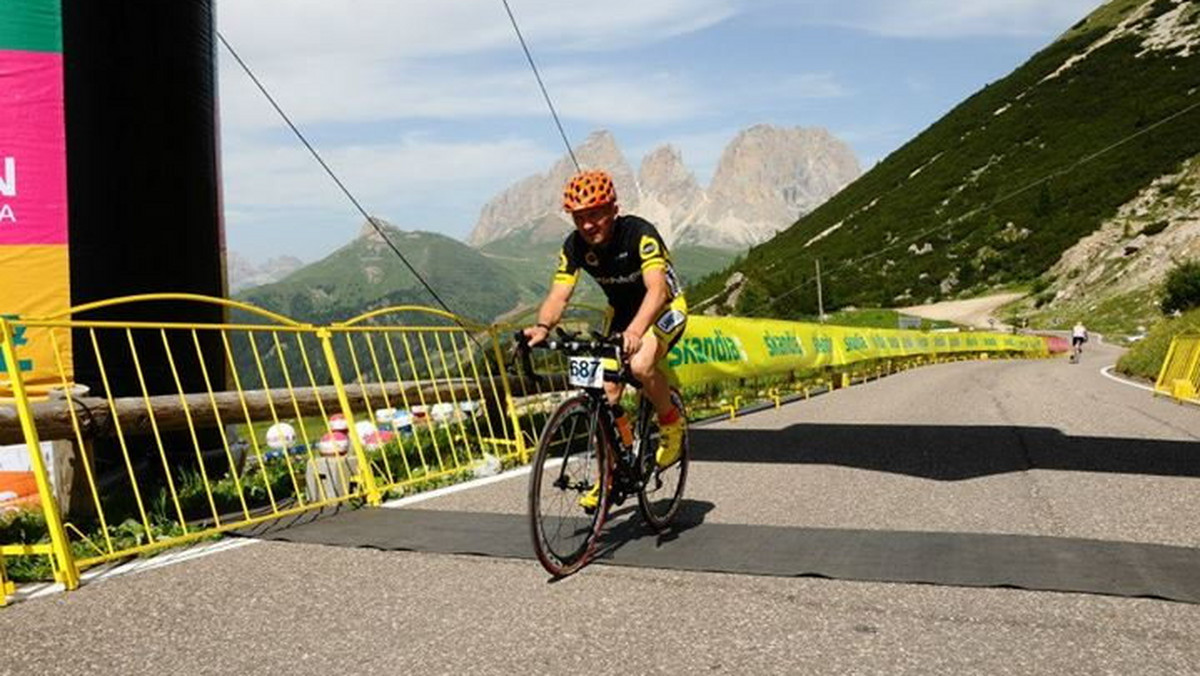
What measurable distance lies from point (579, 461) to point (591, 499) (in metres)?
0.23

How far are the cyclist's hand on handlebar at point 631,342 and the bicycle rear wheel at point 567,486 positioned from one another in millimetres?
389

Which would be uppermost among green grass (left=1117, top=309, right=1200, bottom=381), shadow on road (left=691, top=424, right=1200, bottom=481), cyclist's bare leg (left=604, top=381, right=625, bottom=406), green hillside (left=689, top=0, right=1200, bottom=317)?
green hillside (left=689, top=0, right=1200, bottom=317)

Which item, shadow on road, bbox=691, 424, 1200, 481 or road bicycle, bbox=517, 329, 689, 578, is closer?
road bicycle, bbox=517, 329, 689, 578

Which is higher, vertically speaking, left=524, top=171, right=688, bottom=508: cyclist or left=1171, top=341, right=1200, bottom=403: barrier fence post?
left=524, top=171, right=688, bottom=508: cyclist

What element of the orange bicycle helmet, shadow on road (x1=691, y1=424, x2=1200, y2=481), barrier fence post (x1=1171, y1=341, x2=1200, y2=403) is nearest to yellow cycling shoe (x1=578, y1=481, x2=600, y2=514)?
the orange bicycle helmet

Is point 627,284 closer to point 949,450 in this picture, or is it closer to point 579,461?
point 579,461

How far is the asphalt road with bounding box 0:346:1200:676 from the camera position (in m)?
3.33

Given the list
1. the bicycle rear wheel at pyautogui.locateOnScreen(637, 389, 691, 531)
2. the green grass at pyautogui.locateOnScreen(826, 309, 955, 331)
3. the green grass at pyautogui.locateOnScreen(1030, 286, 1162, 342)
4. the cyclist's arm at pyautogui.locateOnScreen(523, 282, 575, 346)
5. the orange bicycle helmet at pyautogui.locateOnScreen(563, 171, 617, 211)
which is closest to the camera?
the cyclist's arm at pyautogui.locateOnScreen(523, 282, 575, 346)

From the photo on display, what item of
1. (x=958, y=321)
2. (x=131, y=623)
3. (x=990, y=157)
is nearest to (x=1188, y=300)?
(x=958, y=321)

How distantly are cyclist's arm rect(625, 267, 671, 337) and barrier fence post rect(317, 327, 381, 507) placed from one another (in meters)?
3.03

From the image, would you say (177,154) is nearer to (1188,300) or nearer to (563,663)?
(563,663)

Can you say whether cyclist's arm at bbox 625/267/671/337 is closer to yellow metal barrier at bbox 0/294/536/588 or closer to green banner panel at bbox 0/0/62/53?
yellow metal barrier at bbox 0/294/536/588

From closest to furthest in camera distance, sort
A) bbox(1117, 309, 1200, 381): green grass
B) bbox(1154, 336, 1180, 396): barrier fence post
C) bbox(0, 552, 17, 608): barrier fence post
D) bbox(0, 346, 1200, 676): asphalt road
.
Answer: bbox(0, 346, 1200, 676): asphalt road < bbox(0, 552, 17, 608): barrier fence post < bbox(1154, 336, 1180, 396): barrier fence post < bbox(1117, 309, 1200, 381): green grass

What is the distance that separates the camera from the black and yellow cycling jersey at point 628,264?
504 cm
